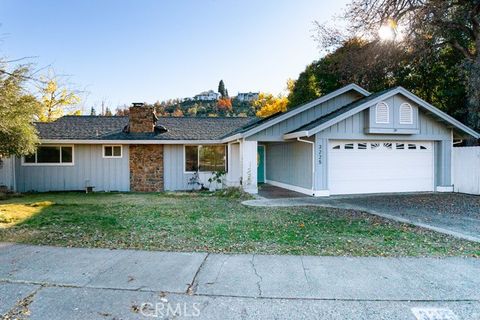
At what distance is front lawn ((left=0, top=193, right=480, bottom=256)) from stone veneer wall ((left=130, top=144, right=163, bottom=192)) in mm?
5416

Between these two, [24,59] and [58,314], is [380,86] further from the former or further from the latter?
[58,314]

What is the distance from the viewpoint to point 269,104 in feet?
139

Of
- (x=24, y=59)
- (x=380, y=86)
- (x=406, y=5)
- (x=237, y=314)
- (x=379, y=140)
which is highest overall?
(x=406, y=5)

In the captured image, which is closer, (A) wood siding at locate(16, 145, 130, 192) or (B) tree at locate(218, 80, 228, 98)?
(A) wood siding at locate(16, 145, 130, 192)

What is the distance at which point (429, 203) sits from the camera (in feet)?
35.4

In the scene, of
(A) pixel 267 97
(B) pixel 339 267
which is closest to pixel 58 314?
(B) pixel 339 267

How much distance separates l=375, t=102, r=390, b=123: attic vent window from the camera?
1241 centimetres

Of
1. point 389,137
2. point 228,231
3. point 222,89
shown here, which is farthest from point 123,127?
point 222,89

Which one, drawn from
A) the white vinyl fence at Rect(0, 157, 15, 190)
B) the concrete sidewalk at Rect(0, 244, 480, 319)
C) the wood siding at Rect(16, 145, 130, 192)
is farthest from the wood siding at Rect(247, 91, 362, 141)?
the white vinyl fence at Rect(0, 157, 15, 190)

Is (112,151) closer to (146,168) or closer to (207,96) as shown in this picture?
(146,168)

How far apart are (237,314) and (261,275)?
1039 millimetres

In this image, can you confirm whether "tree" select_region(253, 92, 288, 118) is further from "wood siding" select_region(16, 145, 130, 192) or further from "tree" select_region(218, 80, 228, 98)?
"wood siding" select_region(16, 145, 130, 192)

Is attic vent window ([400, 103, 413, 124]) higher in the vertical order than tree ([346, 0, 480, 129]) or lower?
lower

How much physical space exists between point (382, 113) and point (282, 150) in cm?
496
